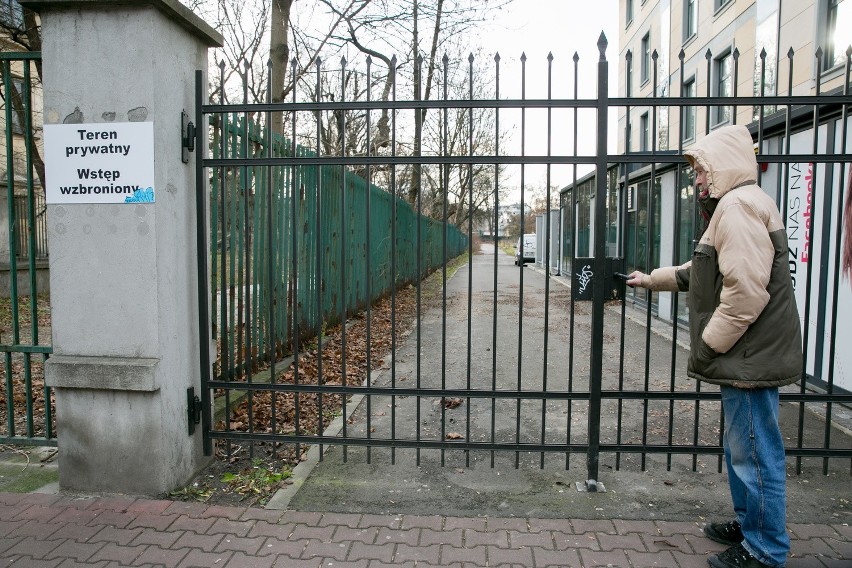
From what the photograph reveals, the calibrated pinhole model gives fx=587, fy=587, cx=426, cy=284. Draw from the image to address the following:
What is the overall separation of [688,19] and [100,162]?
774 inches

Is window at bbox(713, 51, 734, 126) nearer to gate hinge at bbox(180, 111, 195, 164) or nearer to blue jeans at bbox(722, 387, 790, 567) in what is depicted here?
blue jeans at bbox(722, 387, 790, 567)

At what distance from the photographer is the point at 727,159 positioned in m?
2.92

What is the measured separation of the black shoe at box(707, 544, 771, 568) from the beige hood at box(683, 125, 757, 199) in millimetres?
1781

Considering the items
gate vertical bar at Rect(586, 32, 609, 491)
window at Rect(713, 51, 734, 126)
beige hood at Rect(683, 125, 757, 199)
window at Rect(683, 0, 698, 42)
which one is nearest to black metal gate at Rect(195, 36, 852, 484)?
gate vertical bar at Rect(586, 32, 609, 491)

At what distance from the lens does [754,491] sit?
9.39 ft

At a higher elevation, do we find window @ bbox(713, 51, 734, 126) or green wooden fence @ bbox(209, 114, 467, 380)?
window @ bbox(713, 51, 734, 126)

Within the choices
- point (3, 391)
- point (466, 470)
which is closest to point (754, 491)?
point (466, 470)

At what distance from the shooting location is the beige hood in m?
2.91

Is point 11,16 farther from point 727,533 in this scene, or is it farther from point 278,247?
point 727,533

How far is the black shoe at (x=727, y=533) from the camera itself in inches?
125

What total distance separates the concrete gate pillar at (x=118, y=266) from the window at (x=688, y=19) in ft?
61.0

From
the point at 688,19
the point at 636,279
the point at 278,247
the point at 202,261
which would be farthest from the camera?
the point at 688,19

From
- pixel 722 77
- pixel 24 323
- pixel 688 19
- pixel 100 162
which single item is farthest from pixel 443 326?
pixel 688 19

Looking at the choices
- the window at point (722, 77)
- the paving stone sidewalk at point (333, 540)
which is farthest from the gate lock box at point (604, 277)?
the window at point (722, 77)
